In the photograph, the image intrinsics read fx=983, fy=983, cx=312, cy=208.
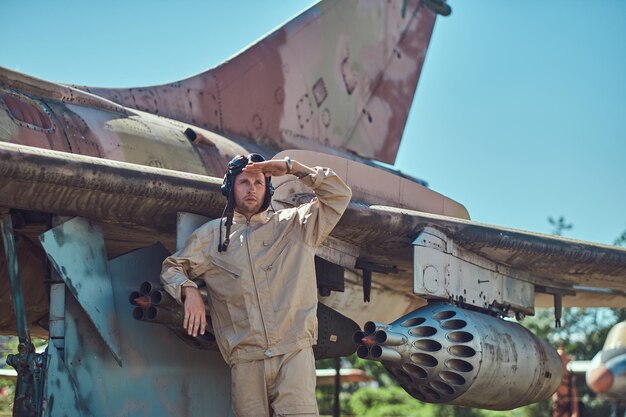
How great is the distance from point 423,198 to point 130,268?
2674mm

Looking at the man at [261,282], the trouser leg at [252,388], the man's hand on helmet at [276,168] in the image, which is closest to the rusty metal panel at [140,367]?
the man at [261,282]

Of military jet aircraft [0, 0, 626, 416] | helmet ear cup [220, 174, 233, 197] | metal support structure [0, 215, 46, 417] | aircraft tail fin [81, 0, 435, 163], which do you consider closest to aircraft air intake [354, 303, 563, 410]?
military jet aircraft [0, 0, 626, 416]

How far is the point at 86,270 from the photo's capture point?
536 cm

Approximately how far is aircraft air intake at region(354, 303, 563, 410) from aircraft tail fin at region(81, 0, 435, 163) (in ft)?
9.36

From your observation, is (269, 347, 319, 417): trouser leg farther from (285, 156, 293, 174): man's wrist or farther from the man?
(285, 156, 293, 174): man's wrist

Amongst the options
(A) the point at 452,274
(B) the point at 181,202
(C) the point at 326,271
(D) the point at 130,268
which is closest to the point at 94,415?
(D) the point at 130,268

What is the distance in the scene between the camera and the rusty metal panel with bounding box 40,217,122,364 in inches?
207

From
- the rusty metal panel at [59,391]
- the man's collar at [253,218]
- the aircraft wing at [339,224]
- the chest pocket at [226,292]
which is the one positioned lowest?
the rusty metal panel at [59,391]

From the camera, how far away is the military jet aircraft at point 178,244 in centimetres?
525

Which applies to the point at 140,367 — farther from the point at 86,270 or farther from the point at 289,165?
the point at 289,165

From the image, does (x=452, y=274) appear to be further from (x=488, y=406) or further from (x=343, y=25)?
(x=343, y=25)

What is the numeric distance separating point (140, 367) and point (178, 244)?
728 mm

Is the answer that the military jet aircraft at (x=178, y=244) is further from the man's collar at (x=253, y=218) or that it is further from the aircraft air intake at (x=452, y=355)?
the man's collar at (x=253, y=218)

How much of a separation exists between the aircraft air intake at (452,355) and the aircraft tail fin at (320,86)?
112 inches
